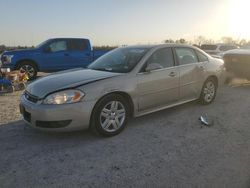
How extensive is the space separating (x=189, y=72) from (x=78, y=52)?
765cm

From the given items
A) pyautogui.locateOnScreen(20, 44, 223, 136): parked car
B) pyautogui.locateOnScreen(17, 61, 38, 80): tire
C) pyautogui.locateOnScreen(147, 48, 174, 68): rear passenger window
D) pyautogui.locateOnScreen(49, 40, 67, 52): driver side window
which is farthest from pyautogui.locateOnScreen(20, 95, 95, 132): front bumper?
pyautogui.locateOnScreen(49, 40, 67, 52): driver side window

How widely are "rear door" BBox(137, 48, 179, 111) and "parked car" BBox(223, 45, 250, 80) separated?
14.2 ft

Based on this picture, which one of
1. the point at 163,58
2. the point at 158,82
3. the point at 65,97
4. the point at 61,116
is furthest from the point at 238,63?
the point at 61,116

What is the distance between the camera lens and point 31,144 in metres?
4.53

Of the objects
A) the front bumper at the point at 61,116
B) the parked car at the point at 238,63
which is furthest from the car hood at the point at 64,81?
the parked car at the point at 238,63

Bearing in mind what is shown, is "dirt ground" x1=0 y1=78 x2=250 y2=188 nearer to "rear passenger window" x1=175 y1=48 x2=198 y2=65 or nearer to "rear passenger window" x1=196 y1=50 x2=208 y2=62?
"rear passenger window" x1=175 y1=48 x2=198 y2=65

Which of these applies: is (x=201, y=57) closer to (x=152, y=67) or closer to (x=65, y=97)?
(x=152, y=67)

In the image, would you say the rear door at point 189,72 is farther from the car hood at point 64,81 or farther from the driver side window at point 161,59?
the car hood at point 64,81

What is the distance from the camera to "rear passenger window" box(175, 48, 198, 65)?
19.8 ft

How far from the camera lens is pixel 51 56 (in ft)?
40.1

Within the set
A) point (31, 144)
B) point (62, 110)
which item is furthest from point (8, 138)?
point (62, 110)

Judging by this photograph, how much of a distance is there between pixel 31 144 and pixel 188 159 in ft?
7.81

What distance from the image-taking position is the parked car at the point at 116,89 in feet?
14.4

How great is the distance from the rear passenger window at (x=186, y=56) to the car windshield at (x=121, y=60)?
33.0 inches
